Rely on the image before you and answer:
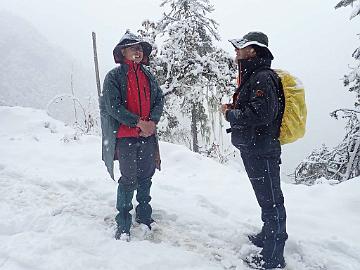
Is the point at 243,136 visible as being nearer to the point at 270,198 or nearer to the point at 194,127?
the point at 270,198

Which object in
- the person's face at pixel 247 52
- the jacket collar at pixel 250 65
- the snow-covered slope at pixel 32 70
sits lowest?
the jacket collar at pixel 250 65

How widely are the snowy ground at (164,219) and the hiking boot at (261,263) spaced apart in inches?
4.1

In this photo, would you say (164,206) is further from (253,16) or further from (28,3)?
(253,16)

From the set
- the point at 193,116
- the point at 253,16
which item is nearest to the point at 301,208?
the point at 193,116

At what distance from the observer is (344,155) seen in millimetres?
9750

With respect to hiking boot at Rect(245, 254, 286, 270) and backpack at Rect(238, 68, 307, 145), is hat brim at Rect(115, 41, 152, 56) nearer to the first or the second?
backpack at Rect(238, 68, 307, 145)

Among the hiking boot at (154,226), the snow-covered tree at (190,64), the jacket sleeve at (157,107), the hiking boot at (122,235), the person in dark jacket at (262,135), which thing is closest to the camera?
the person in dark jacket at (262,135)

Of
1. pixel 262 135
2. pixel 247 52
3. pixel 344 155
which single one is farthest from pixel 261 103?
pixel 344 155

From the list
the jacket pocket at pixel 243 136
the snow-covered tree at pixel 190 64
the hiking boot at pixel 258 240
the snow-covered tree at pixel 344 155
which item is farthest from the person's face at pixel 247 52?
the snow-covered tree at pixel 190 64

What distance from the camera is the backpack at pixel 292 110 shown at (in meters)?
3.35

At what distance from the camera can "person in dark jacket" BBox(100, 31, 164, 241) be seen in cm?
376

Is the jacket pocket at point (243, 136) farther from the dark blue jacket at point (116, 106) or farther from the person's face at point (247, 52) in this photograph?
the dark blue jacket at point (116, 106)

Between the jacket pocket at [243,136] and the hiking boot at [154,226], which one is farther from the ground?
the jacket pocket at [243,136]

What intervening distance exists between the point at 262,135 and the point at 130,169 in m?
1.40
